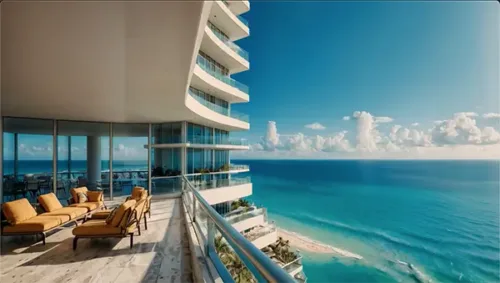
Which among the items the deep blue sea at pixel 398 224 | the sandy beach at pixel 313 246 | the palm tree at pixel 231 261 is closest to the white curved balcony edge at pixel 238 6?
the palm tree at pixel 231 261

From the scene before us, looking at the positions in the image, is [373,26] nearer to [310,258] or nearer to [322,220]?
[322,220]

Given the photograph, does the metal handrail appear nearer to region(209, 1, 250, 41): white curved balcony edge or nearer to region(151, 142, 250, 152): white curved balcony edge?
region(151, 142, 250, 152): white curved balcony edge

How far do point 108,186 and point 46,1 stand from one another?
11592 mm

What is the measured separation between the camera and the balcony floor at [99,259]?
3.97 m

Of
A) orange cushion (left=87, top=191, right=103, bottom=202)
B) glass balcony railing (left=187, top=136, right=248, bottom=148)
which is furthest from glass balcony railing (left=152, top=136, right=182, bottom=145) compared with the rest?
orange cushion (left=87, top=191, right=103, bottom=202)

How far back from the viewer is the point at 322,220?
134 feet

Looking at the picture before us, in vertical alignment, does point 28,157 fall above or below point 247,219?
above

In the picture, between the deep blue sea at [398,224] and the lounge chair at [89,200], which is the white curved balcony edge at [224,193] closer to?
the lounge chair at [89,200]

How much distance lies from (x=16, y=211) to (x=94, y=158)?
808 centimetres

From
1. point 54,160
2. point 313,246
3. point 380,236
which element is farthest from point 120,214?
point 380,236

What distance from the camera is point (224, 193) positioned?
16.1 m

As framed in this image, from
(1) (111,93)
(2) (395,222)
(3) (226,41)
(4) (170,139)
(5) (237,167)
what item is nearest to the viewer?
(1) (111,93)

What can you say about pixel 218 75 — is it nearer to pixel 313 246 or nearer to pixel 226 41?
pixel 226 41

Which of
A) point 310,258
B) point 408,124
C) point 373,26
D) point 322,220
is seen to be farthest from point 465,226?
point 408,124
